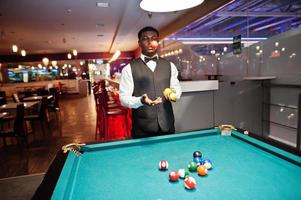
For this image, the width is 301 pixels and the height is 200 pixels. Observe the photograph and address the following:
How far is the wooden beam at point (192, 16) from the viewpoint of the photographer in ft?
13.8

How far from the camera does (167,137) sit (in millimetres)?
1875

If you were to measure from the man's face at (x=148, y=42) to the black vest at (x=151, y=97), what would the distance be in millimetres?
128

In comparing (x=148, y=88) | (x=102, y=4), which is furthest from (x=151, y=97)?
(x=102, y=4)

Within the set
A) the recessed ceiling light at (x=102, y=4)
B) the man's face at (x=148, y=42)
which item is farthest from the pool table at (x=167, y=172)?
the recessed ceiling light at (x=102, y=4)

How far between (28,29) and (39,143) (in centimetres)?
434

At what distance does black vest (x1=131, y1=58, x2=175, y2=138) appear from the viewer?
2.26 metres

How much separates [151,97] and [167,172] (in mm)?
1075

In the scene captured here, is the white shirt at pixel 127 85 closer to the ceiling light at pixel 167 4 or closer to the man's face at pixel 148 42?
the man's face at pixel 148 42

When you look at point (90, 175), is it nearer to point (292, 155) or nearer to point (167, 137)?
point (167, 137)

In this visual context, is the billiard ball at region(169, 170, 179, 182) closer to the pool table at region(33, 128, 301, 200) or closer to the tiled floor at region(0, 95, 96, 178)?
the pool table at region(33, 128, 301, 200)

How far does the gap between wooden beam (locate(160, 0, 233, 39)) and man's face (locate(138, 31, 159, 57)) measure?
86.0 inches

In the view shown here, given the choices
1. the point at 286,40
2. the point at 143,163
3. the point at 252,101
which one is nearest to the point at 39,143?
the point at 143,163

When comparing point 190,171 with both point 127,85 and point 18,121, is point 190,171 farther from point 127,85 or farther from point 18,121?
point 18,121

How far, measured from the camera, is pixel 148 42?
230 centimetres
